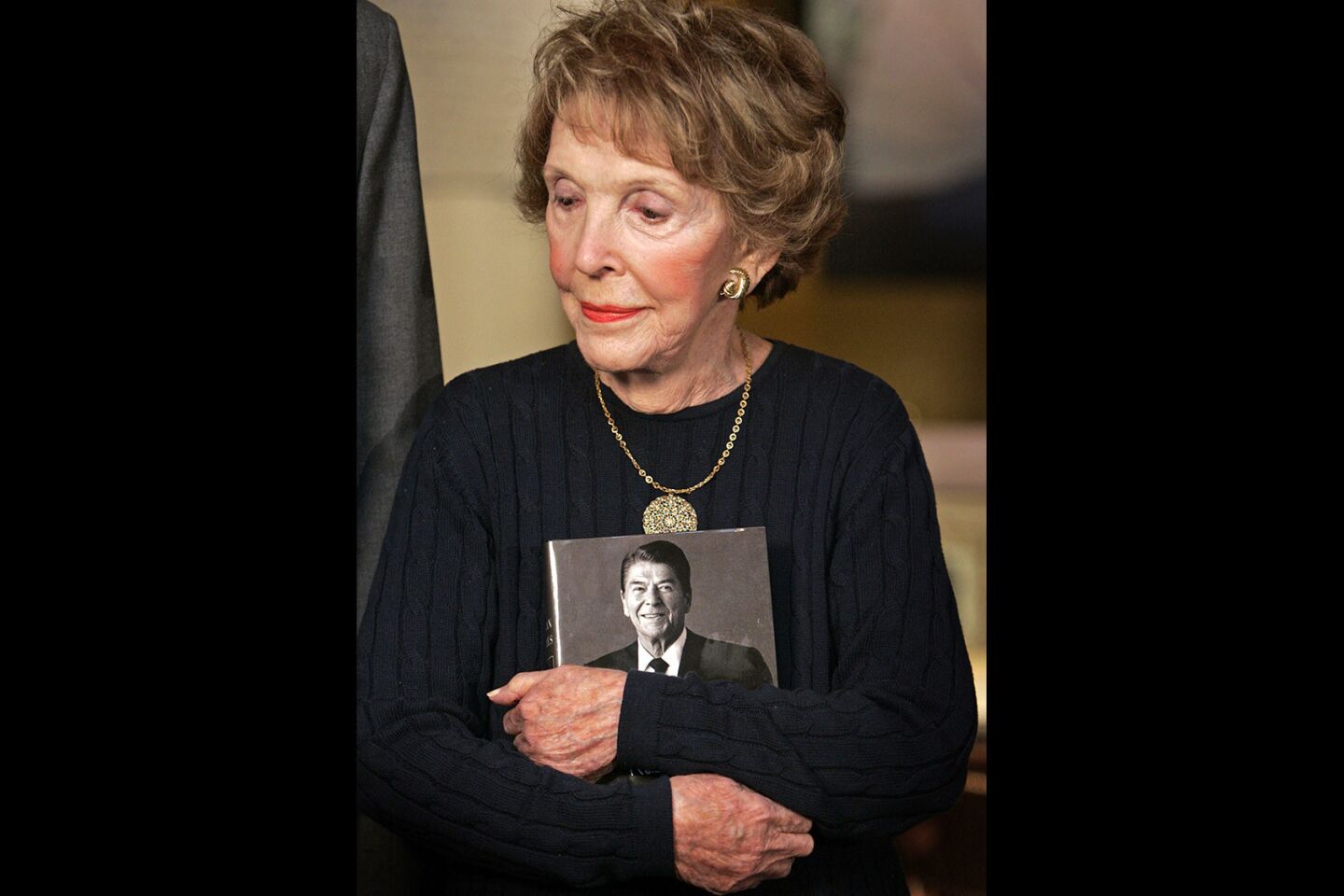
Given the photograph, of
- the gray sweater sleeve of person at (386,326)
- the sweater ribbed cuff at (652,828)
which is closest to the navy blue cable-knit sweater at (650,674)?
the sweater ribbed cuff at (652,828)

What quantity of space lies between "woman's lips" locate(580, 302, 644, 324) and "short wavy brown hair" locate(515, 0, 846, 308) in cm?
17

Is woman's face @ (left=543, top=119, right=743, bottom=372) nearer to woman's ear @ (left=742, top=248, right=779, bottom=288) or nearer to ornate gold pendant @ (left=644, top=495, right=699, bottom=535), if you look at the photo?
woman's ear @ (left=742, top=248, right=779, bottom=288)

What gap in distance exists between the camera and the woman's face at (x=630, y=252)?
1.76 meters

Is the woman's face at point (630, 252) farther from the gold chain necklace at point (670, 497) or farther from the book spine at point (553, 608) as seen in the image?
the book spine at point (553, 608)

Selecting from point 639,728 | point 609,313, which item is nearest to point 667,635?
point 639,728

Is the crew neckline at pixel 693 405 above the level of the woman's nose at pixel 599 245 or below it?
below

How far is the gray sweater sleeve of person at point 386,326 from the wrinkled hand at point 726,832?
0.58 m

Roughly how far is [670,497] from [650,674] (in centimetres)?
24

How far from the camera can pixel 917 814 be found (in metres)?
1.82

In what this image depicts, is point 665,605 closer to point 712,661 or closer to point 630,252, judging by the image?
point 712,661

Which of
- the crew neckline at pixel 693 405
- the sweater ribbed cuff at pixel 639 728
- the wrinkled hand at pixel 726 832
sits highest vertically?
the crew neckline at pixel 693 405

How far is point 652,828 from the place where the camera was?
171 centimetres

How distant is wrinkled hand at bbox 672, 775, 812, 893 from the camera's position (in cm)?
172

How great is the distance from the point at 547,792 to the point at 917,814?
19.4 inches
